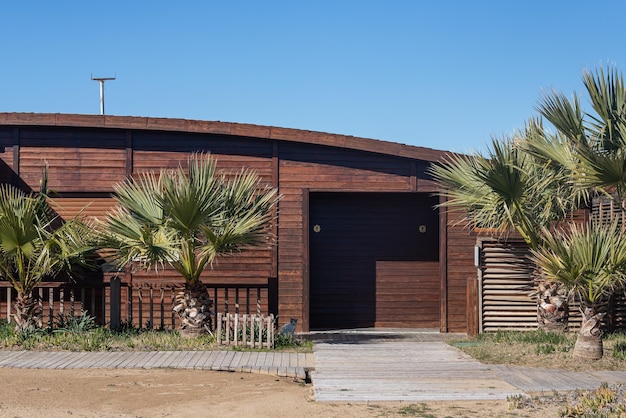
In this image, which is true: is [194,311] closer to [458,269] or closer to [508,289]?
[458,269]

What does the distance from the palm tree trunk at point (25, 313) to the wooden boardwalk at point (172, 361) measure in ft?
3.29

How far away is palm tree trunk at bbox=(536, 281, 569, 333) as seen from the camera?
1441 centimetres

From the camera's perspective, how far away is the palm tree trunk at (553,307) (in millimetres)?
14406

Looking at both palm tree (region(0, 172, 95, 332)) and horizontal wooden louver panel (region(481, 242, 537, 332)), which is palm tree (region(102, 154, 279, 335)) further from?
horizontal wooden louver panel (region(481, 242, 537, 332))

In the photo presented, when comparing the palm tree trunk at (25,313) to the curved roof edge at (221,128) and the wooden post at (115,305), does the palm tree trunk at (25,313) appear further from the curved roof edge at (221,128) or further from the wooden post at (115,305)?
the curved roof edge at (221,128)

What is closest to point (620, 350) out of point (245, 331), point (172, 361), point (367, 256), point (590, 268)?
point (590, 268)

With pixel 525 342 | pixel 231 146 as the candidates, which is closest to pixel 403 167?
pixel 231 146

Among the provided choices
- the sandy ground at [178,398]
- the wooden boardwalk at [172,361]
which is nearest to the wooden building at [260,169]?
the wooden boardwalk at [172,361]

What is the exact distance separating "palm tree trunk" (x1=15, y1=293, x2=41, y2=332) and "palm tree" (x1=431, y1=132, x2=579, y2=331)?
6.94 metres

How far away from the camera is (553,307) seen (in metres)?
14.4

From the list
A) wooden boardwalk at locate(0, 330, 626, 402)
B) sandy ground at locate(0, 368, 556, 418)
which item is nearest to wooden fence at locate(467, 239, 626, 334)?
wooden boardwalk at locate(0, 330, 626, 402)

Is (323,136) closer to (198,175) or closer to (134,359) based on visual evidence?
(198,175)

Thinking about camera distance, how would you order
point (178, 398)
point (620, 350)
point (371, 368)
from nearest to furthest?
point (178, 398) → point (371, 368) → point (620, 350)

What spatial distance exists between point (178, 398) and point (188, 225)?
13.2 ft
